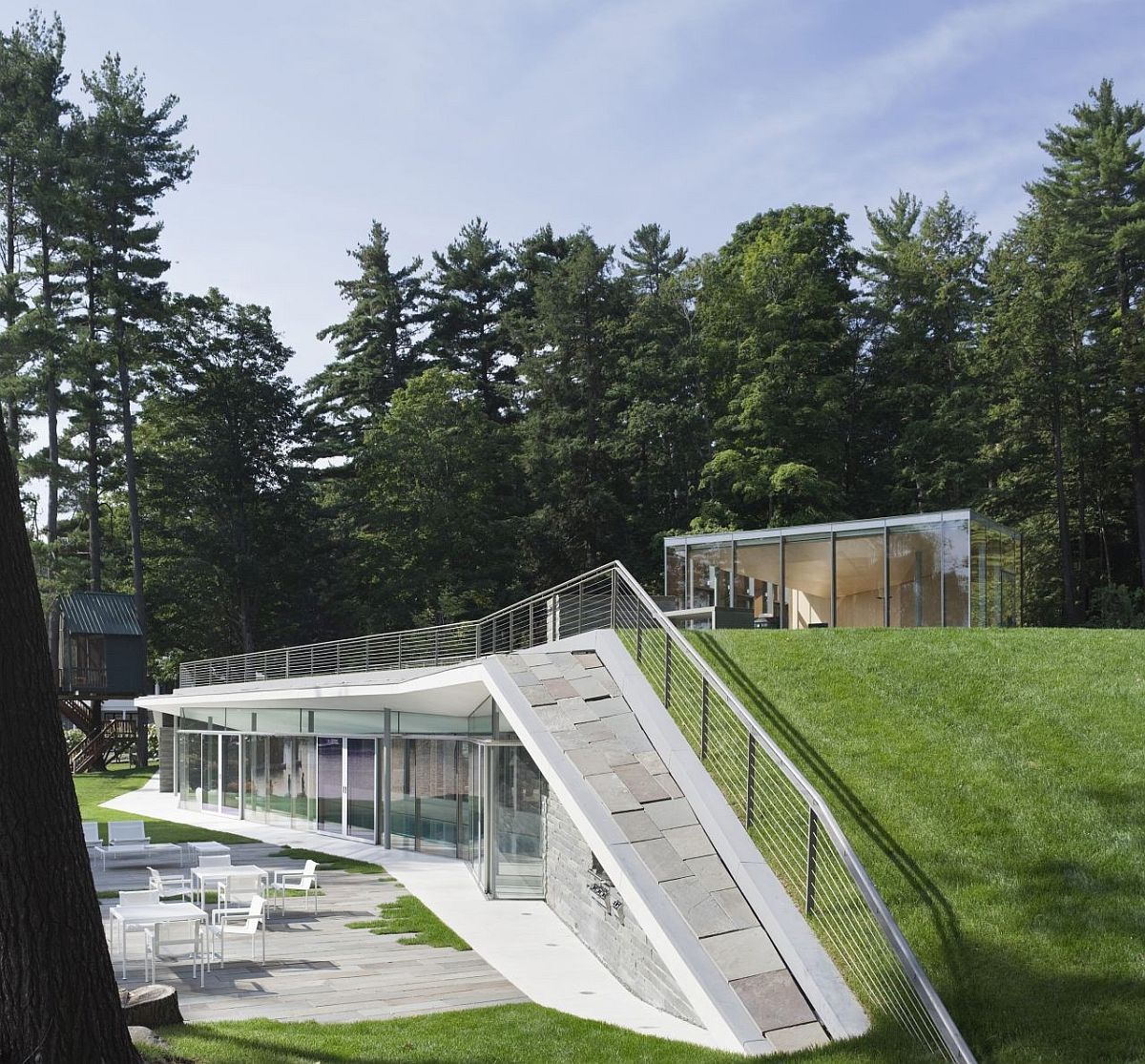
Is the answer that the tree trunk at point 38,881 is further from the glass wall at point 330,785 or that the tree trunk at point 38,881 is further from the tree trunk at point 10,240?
the tree trunk at point 10,240

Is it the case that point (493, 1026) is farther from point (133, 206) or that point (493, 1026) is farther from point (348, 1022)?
point (133, 206)

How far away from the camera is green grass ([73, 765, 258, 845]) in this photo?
86.9ft

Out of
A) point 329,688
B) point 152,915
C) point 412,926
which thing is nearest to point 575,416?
point 329,688

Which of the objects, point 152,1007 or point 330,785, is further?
point 330,785

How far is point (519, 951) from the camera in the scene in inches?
531

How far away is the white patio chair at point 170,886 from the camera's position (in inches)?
607

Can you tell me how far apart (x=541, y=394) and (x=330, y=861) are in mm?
31309

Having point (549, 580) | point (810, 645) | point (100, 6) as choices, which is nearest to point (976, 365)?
point (549, 580)

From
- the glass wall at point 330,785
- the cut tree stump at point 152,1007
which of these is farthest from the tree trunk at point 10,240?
the cut tree stump at point 152,1007

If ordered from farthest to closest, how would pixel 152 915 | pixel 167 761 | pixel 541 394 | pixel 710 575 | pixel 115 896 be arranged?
pixel 541 394 < pixel 167 761 < pixel 710 575 < pixel 115 896 < pixel 152 915

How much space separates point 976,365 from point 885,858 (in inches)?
1313

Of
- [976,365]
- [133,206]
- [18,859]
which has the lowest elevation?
[18,859]

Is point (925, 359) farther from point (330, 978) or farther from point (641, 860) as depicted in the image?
point (330, 978)

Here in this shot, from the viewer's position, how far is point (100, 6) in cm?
855
